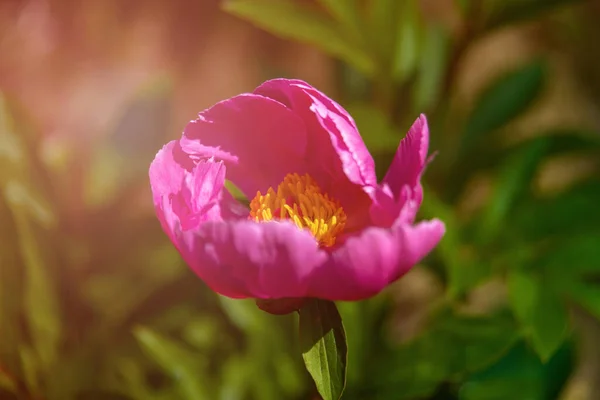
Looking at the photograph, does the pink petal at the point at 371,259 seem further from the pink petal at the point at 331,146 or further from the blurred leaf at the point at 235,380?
the blurred leaf at the point at 235,380

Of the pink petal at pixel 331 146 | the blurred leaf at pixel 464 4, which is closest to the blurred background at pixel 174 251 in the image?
the blurred leaf at pixel 464 4

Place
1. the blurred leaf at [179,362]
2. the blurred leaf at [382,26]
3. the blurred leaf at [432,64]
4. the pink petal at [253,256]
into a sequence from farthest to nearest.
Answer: the blurred leaf at [432,64]
the blurred leaf at [382,26]
the blurred leaf at [179,362]
the pink petal at [253,256]

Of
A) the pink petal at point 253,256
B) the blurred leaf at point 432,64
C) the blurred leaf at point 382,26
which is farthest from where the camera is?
the blurred leaf at point 432,64

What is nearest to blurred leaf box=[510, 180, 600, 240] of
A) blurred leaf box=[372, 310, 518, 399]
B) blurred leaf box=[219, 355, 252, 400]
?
blurred leaf box=[372, 310, 518, 399]

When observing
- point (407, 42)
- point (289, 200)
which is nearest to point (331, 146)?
point (289, 200)

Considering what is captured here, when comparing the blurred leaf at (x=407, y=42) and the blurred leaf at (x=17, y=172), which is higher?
the blurred leaf at (x=407, y=42)

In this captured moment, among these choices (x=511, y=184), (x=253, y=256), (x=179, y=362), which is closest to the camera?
(x=253, y=256)

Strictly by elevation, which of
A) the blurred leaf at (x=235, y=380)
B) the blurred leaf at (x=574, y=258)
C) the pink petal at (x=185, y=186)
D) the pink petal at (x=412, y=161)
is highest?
the pink petal at (x=412, y=161)

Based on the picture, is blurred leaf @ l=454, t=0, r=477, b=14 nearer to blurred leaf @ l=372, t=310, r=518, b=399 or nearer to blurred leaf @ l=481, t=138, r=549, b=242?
blurred leaf @ l=481, t=138, r=549, b=242

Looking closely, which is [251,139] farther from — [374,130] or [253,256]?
[374,130]
